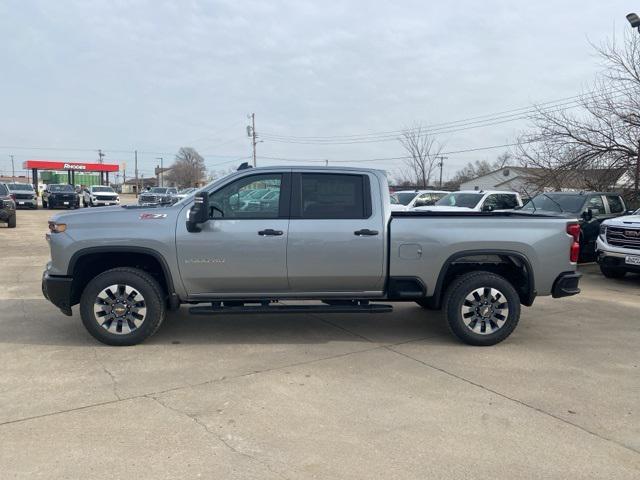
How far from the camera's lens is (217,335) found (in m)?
5.77

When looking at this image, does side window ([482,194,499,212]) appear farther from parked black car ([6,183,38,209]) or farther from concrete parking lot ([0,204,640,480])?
parked black car ([6,183,38,209])

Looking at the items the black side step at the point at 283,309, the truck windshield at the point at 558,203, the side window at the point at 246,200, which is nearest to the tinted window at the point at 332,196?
the side window at the point at 246,200

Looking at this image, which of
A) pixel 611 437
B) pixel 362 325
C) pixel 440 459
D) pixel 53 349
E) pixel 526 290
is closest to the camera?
pixel 440 459

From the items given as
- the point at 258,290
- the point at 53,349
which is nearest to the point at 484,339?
the point at 258,290

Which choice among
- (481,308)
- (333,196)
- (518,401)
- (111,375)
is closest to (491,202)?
(481,308)

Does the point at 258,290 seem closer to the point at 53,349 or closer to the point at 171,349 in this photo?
the point at 171,349

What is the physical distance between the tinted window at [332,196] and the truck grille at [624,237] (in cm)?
641

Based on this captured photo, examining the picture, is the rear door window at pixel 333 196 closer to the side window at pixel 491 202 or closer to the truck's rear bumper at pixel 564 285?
the truck's rear bumper at pixel 564 285

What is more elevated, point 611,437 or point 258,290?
point 258,290

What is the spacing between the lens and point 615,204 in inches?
491

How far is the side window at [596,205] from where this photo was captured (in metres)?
11.9

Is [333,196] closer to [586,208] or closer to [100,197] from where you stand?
[586,208]

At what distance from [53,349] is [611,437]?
5.02m

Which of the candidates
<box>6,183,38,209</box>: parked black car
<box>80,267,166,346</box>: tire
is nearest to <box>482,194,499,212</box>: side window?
<box>80,267,166,346</box>: tire
